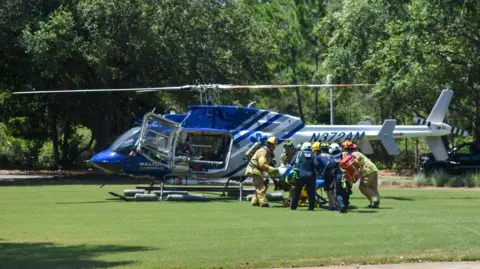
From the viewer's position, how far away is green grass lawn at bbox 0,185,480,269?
12477mm

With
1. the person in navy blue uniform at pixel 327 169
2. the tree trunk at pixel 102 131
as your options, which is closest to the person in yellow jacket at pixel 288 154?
the person in navy blue uniform at pixel 327 169

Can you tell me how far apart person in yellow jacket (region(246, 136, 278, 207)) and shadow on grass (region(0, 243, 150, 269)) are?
8.10 meters

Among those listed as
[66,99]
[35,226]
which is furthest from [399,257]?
[66,99]

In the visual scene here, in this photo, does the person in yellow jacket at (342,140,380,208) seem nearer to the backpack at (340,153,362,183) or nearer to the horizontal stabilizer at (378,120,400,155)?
the backpack at (340,153,362,183)

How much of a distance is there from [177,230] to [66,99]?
75.5 ft

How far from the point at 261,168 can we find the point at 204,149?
3766mm

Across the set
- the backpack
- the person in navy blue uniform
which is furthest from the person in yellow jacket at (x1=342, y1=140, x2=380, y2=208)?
the person in navy blue uniform

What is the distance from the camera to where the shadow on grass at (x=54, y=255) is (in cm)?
1197

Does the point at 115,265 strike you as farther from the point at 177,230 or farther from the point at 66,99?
the point at 66,99

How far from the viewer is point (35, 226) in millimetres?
16703

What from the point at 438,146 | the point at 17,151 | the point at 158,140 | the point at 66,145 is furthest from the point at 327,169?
the point at 17,151

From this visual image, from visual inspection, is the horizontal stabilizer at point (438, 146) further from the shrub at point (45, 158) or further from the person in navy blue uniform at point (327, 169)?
the shrub at point (45, 158)

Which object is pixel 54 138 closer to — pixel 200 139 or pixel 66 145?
pixel 66 145

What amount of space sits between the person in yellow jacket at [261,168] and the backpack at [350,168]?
212 centimetres
